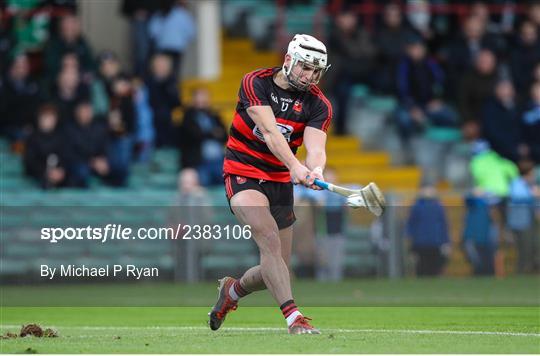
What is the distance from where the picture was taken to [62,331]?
13867mm

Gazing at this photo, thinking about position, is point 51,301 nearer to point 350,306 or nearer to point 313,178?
point 350,306

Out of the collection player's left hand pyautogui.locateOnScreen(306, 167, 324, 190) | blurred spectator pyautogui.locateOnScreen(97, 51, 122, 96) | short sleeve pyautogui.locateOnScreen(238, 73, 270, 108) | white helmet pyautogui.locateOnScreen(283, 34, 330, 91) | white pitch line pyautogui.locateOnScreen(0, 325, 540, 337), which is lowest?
white pitch line pyautogui.locateOnScreen(0, 325, 540, 337)

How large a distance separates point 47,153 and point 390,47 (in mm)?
6917

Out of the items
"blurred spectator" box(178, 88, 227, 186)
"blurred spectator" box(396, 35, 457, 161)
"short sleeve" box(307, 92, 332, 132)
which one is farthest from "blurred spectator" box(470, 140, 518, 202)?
"short sleeve" box(307, 92, 332, 132)

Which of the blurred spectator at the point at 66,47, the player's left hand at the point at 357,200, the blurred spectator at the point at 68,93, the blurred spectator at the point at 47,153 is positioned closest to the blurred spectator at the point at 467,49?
the blurred spectator at the point at 66,47

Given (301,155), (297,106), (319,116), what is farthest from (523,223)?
(297,106)

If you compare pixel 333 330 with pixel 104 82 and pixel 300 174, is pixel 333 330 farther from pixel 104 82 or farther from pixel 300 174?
pixel 104 82

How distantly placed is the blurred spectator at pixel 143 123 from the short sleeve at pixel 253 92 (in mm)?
11441

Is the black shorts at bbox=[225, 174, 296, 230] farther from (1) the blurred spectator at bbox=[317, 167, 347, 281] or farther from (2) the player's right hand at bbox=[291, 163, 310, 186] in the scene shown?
(1) the blurred spectator at bbox=[317, 167, 347, 281]

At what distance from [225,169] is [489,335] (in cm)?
260

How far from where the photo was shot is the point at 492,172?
2505 cm

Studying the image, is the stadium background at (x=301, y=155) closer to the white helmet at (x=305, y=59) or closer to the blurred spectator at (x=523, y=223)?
the blurred spectator at (x=523, y=223)

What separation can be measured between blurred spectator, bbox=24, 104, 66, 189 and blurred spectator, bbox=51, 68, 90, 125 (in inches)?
23.9

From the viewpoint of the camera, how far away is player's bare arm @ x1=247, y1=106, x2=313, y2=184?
493 inches
